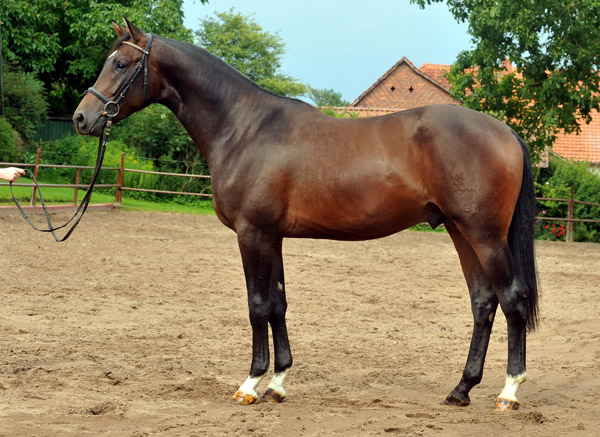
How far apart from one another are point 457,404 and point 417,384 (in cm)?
59

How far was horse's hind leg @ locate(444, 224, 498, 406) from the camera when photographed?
446 cm

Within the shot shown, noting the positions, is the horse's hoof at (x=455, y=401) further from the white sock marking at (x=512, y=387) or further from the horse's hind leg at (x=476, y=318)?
the white sock marking at (x=512, y=387)

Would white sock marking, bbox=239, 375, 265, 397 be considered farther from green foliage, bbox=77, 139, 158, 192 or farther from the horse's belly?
green foliage, bbox=77, 139, 158, 192

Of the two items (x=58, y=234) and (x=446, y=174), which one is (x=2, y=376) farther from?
(x=58, y=234)

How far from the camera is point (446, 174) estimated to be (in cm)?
420

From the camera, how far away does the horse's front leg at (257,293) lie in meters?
4.36

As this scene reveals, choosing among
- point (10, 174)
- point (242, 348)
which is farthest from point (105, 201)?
point (10, 174)

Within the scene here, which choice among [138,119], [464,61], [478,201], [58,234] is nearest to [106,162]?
[138,119]

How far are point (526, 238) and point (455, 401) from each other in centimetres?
111

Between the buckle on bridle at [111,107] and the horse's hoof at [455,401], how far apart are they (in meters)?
2.77

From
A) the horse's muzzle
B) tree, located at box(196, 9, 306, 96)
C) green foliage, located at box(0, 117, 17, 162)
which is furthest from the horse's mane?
tree, located at box(196, 9, 306, 96)

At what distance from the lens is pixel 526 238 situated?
445cm

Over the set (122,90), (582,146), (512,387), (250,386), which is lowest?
(250,386)

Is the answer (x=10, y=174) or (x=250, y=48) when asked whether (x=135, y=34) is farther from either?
(x=250, y=48)
